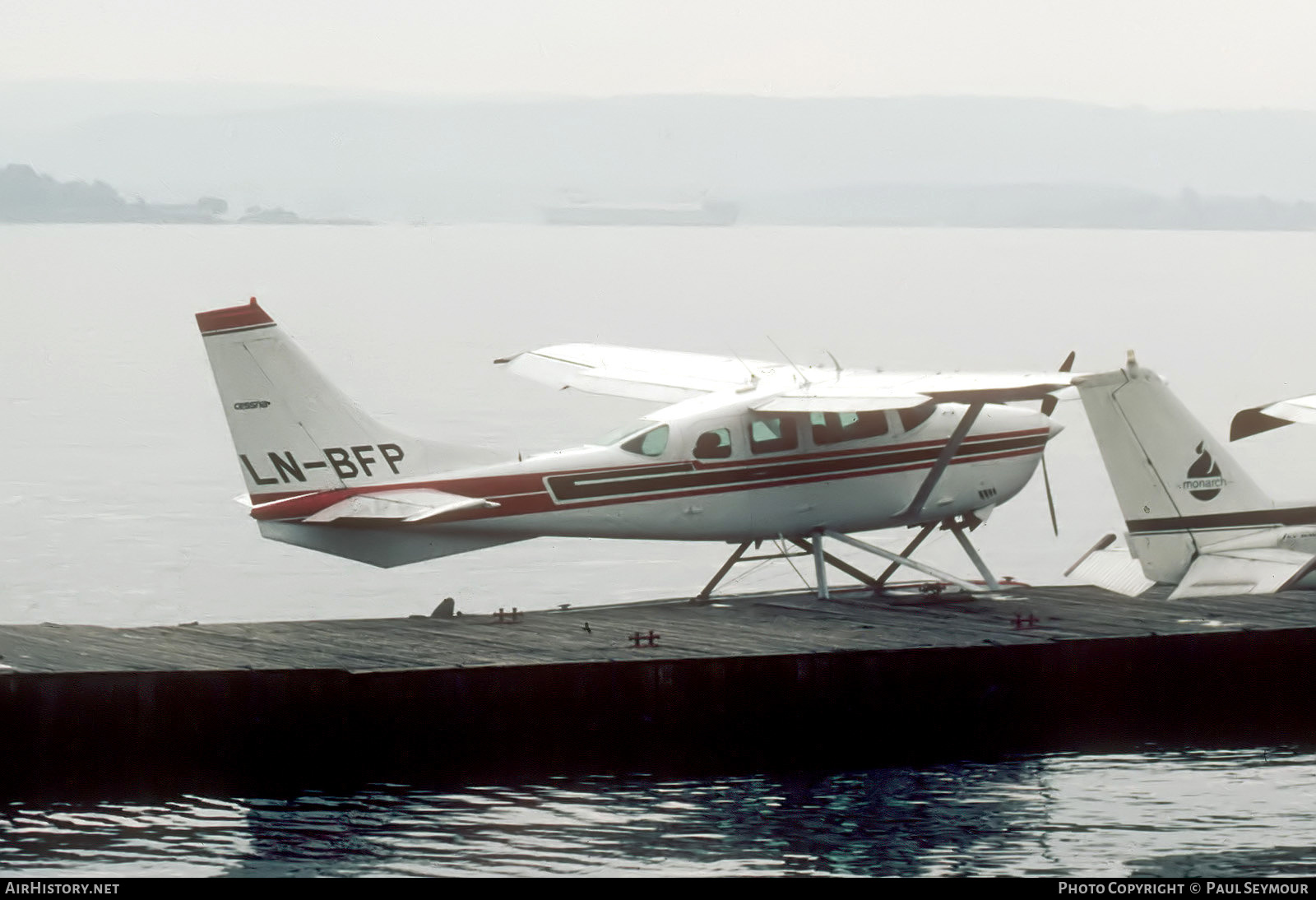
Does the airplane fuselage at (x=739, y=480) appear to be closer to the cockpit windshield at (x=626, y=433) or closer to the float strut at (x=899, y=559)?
the cockpit windshield at (x=626, y=433)

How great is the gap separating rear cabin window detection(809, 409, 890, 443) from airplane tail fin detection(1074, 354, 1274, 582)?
2.57 meters

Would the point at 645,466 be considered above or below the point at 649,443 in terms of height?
below

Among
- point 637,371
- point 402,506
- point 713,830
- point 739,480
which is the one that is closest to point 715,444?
point 739,480

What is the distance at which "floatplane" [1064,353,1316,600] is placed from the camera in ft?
68.7

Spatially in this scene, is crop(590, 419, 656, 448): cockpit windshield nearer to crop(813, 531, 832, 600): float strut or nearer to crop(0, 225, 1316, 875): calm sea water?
crop(813, 531, 832, 600): float strut

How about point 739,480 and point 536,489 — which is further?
point 739,480

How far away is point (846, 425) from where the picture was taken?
2031cm

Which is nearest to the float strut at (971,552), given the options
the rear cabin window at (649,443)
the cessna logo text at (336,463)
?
the rear cabin window at (649,443)

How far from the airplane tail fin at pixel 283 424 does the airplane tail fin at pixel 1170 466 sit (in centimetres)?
804

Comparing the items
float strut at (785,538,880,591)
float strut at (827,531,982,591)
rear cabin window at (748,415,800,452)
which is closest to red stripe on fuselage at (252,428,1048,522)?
rear cabin window at (748,415,800,452)

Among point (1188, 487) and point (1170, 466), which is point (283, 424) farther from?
point (1188, 487)

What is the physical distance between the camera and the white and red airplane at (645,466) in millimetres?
19375

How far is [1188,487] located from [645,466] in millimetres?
6456

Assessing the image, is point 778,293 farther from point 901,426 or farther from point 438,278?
point 901,426
